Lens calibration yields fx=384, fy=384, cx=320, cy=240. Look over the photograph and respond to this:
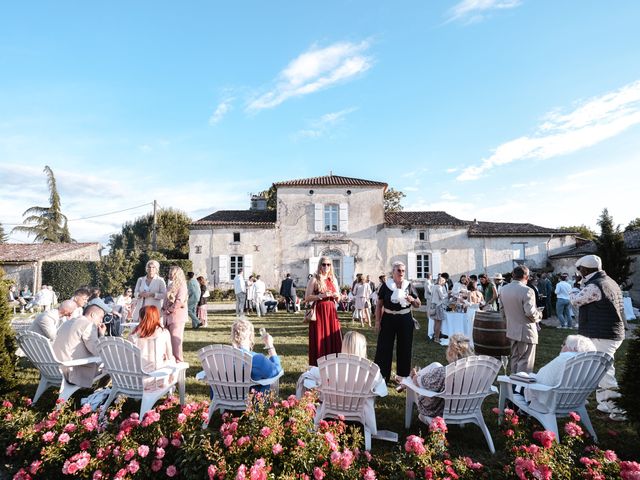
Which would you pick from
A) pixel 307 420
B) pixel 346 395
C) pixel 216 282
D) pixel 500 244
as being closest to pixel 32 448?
pixel 307 420

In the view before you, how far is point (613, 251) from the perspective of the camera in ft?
54.3

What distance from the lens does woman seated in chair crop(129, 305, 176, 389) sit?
13.7ft

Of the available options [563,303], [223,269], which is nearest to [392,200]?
[223,269]

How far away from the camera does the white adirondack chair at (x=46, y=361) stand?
14.7ft

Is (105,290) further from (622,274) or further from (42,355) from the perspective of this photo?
(622,274)

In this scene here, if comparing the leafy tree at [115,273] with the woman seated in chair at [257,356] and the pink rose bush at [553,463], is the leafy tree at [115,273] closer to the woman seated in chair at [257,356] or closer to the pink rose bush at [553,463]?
the woman seated in chair at [257,356]

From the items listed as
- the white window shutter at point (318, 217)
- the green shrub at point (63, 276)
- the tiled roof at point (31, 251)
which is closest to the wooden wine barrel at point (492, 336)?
the white window shutter at point (318, 217)

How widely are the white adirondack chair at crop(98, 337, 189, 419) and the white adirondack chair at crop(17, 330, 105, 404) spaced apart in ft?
1.78

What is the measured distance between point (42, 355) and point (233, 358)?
2647mm

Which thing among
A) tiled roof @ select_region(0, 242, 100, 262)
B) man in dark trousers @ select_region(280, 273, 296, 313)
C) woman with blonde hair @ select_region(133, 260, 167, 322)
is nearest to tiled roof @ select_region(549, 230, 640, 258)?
man in dark trousers @ select_region(280, 273, 296, 313)

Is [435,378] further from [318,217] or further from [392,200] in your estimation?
[392,200]

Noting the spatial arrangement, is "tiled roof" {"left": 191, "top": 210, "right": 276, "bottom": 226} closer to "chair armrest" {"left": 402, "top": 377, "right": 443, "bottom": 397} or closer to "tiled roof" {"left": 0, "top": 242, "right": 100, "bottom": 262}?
"tiled roof" {"left": 0, "top": 242, "right": 100, "bottom": 262}

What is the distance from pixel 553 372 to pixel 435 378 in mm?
1180

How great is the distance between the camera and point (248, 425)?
2949mm
